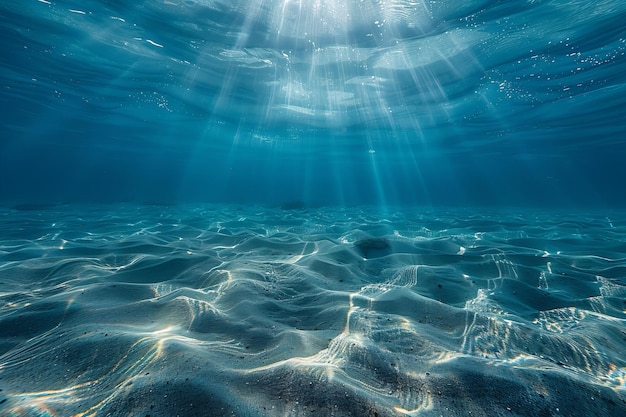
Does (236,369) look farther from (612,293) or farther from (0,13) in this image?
(0,13)

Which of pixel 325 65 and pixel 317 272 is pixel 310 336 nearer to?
pixel 317 272

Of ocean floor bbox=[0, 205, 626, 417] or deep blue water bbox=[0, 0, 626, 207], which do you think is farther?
deep blue water bbox=[0, 0, 626, 207]

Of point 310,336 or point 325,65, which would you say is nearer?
point 310,336

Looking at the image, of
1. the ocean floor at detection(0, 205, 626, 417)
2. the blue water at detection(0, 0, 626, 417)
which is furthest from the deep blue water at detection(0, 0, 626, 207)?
the ocean floor at detection(0, 205, 626, 417)

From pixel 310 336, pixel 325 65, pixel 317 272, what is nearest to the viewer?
pixel 310 336

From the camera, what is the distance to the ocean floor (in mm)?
1980

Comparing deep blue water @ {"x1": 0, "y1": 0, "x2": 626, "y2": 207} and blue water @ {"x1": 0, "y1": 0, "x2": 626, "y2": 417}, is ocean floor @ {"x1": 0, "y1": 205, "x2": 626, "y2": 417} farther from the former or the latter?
deep blue water @ {"x1": 0, "y1": 0, "x2": 626, "y2": 207}

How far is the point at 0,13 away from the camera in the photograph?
11367mm

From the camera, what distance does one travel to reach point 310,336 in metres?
3.00

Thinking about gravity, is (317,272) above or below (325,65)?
below

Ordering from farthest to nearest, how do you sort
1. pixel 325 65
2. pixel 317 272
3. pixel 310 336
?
pixel 325 65 < pixel 317 272 < pixel 310 336

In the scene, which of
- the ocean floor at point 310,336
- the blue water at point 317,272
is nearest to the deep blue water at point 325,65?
the blue water at point 317,272

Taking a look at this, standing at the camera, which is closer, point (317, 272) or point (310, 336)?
point (310, 336)

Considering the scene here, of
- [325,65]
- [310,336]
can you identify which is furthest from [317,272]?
[325,65]
